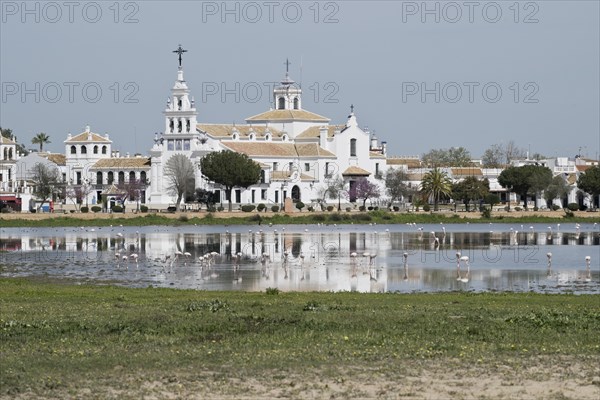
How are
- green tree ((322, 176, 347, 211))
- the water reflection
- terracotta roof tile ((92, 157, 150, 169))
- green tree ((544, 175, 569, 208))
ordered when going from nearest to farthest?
the water reflection → green tree ((544, 175, 569, 208)) → green tree ((322, 176, 347, 211)) → terracotta roof tile ((92, 157, 150, 169))

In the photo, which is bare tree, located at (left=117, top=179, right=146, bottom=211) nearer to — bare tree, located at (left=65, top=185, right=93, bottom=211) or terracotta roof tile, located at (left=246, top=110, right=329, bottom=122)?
bare tree, located at (left=65, top=185, right=93, bottom=211)

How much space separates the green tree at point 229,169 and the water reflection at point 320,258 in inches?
1489

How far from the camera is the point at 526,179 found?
13338cm

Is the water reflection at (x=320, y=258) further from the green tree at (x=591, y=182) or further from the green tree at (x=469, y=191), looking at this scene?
the green tree at (x=469, y=191)

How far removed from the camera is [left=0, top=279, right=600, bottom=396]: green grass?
19.5 meters

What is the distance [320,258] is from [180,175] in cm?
7806

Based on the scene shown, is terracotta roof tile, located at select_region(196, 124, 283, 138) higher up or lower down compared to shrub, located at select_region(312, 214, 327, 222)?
higher up

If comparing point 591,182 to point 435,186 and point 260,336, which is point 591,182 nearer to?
point 435,186

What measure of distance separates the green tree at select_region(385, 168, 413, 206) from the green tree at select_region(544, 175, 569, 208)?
1645 cm

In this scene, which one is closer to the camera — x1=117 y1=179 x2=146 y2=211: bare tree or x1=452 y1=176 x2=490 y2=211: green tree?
x1=452 y1=176 x2=490 y2=211: green tree

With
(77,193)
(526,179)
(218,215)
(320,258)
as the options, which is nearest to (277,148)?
(77,193)

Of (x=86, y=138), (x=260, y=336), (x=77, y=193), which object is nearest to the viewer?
(x=260, y=336)

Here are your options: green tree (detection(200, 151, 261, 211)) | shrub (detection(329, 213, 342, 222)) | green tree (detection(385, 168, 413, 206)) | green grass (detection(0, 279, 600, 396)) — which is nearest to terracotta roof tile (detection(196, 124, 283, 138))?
green tree (detection(200, 151, 261, 211))

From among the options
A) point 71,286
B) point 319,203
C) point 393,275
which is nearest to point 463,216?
point 319,203
